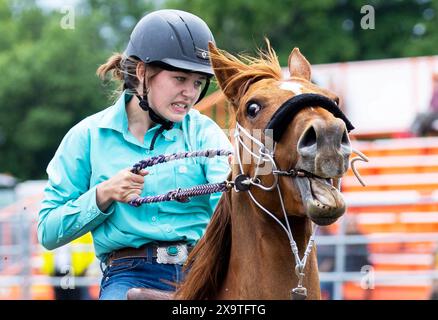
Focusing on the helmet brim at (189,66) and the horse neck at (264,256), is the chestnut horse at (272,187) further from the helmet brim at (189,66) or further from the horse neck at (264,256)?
the helmet brim at (189,66)

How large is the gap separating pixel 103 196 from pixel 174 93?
654mm

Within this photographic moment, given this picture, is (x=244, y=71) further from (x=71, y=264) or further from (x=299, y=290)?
(x=71, y=264)

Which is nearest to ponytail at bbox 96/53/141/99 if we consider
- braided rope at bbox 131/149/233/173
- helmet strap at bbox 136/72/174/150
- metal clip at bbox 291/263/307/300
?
helmet strap at bbox 136/72/174/150

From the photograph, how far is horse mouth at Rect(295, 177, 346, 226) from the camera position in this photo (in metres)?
3.64

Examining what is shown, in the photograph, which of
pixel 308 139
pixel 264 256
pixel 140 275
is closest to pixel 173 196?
pixel 140 275

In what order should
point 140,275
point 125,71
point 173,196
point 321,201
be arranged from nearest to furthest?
point 321,201
point 173,196
point 140,275
point 125,71

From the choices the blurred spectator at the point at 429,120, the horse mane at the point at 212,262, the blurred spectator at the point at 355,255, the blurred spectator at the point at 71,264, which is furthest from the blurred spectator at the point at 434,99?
the horse mane at the point at 212,262

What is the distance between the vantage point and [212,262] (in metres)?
4.30

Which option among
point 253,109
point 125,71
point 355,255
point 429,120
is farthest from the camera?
point 429,120

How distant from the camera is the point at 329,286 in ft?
35.0

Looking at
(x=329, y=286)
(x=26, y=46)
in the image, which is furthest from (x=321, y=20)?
(x=329, y=286)

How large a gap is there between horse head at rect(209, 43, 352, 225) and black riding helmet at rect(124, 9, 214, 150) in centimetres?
39

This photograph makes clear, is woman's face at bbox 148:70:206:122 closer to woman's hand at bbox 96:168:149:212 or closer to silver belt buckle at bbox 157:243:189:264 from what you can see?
woman's hand at bbox 96:168:149:212
